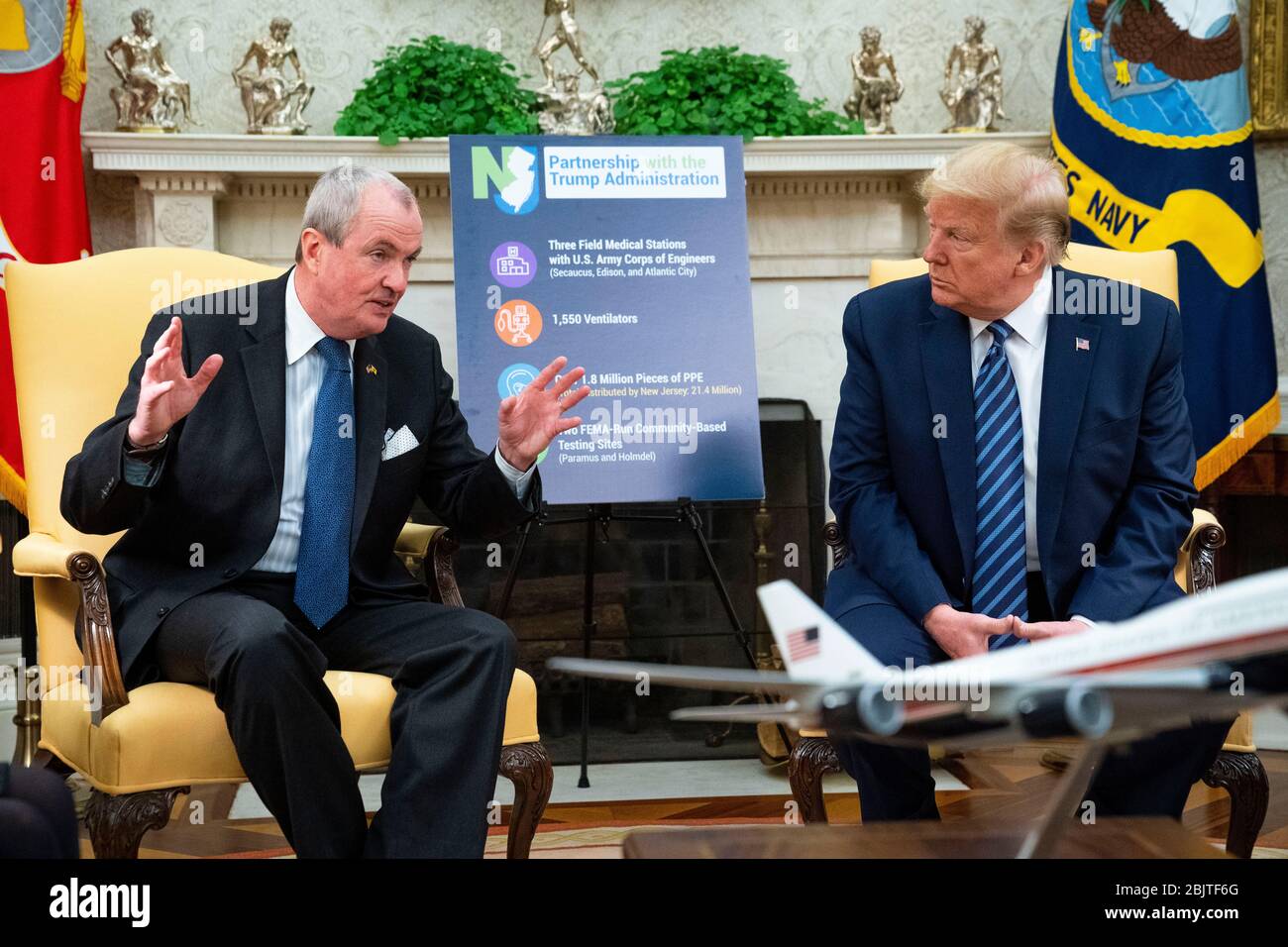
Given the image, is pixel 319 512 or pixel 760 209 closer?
pixel 319 512

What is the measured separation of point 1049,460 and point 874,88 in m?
2.42

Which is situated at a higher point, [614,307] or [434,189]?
[434,189]

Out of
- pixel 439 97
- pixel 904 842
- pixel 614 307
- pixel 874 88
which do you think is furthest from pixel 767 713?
pixel 874 88

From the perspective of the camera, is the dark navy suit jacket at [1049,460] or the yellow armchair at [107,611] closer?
the yellow armchair at [107,611]

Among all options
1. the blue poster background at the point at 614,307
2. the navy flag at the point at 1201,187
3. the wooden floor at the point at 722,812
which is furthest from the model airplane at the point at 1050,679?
the navy flag at the point at 1201,187

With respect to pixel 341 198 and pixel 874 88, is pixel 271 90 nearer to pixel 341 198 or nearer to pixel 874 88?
pixel 874 88

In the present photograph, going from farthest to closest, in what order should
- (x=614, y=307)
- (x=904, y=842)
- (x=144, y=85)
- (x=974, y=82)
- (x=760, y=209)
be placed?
(x=760, y=209)
(x=974, y=82)
(x=144, y=85)
(x=614, y=307)
(x=904, y=842)

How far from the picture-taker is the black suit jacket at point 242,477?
198cm

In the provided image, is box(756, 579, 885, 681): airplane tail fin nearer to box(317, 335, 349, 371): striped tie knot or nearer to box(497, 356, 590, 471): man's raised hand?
box(497, 356, 590, 471): man's raised hand

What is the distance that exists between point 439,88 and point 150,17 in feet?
2.92

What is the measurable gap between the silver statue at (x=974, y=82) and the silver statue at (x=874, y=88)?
7.1 inches

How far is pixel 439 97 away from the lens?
3.90m

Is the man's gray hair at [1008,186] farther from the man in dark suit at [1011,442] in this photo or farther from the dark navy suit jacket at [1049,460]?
the dark navy suit jacket at [1049,460]

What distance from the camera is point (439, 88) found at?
12.7 ft
